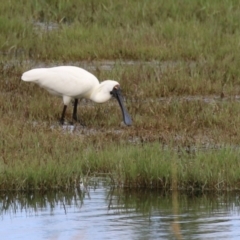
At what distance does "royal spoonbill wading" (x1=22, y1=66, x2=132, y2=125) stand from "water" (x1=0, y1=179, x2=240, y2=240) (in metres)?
3.00

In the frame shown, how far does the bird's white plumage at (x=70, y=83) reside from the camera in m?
11.5

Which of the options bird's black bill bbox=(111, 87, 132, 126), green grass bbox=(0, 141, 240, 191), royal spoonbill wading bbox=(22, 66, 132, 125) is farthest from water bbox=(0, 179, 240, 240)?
royal spoonbill wading bbox=(22, 66, 132, 125)

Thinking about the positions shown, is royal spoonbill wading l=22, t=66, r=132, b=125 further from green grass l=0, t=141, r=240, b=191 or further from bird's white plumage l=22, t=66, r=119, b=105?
green grass l=0, t=141, r=240, b=191

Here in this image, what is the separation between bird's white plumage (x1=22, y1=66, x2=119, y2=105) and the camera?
1146cm

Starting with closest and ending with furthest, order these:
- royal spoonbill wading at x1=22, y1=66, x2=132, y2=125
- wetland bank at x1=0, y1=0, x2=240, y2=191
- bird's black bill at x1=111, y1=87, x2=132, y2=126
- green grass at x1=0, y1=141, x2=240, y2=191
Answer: green grass at x1=0, y1=141, x2=240, y2=191
wetland bank at x1=0, y1=0, x2=240, y2=191
bird's black bill at x1=111, y1=87, x2=132, y2=126
royal spoonbill wading at x1=22, y1=66, x2=132, y2=125

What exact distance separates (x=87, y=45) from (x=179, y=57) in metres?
1.22

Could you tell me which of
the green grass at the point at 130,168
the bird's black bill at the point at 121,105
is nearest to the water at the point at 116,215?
the green grass at the point at 130,168

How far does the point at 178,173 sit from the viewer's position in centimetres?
841

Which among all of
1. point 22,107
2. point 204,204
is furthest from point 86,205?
Answer: point 22,107

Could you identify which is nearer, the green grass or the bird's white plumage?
the green grass

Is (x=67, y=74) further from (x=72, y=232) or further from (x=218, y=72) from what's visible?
(x=72, y=232)

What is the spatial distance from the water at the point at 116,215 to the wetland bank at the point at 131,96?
0.16 meters

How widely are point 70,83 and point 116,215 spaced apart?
13.3 feet

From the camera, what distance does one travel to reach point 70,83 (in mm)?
11469
